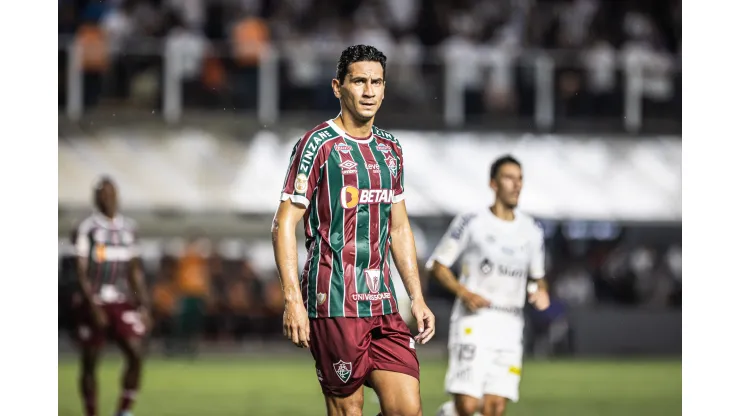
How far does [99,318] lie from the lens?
10523 mm

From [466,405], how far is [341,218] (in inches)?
109

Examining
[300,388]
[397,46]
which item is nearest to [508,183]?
[300,388]

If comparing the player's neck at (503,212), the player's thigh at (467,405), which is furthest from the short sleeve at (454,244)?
the player's thigh at (467,405)

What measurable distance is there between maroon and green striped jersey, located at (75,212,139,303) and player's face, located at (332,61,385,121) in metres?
5.13

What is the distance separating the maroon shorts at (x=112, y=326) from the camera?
424 inches

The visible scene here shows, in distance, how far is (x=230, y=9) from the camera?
64.2 ft

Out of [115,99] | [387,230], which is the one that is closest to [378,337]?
[387,230]

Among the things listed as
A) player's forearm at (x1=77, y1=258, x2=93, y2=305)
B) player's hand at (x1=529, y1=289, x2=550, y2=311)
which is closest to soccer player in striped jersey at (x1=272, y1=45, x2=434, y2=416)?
player's hand at (x1=529, y1=289, x2=550, y2=311)

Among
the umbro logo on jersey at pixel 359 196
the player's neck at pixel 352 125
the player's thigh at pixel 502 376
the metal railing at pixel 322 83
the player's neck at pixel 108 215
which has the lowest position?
the player's thigh at pixel 502 376

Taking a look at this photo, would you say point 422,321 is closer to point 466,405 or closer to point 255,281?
point 466,405

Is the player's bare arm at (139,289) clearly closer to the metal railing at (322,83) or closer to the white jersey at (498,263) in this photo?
the white jersey at (498,263)

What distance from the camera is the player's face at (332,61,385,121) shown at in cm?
618

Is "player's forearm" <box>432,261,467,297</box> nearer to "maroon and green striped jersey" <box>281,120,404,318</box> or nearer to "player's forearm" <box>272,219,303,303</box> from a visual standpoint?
"maroon and green striped jersey" <box>281,120,404,318</box>

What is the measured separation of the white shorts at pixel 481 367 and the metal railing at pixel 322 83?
10436 millimetres
